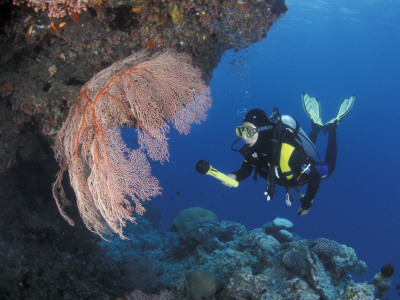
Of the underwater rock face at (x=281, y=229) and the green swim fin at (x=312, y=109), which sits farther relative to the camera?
the underwater rock face at (x=281, y=229)

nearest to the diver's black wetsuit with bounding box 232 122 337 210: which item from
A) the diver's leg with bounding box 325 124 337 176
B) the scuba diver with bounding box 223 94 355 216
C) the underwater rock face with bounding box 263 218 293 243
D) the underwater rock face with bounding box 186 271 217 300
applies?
the scuba diver with bounding box 223 94 355 216

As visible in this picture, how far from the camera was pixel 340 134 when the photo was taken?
85.4 meters

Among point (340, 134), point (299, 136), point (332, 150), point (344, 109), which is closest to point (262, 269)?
point (299, 136)

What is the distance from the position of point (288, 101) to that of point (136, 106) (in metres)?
108

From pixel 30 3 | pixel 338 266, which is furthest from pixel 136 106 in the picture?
pixel 338 266

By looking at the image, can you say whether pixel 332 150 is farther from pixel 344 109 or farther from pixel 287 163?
pixel 287 163

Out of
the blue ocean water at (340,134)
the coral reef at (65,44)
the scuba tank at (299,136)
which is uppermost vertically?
the coral reef at (65,44)

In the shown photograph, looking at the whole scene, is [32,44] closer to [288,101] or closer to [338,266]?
[338,266]

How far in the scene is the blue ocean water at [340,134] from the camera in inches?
1581

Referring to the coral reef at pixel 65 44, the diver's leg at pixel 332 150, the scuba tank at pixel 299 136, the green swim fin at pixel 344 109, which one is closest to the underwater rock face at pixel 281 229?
the diver's leg at pixel 332 150

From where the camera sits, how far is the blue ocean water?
4016cm

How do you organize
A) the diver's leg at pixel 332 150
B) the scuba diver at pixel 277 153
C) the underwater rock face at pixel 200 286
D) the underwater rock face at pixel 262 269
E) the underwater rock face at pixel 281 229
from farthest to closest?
the underwater rock face at pixel 281 229 < the diver's leg at pixel 332 150 < the underwater rock face at pixel 262 269 < the underwater rock face at pixel 200 286 < the scuba diver at pixel 277 153

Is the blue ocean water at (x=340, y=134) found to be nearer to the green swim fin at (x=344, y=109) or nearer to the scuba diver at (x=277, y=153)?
the green swim fin at (x=344, y=109)

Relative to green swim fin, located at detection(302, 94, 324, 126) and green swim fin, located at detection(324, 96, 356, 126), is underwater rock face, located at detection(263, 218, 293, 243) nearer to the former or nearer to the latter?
green swim fin, located at detection(302, 94, 324, 126)
